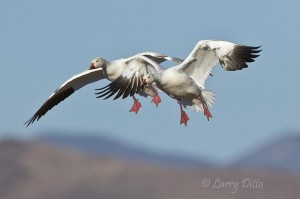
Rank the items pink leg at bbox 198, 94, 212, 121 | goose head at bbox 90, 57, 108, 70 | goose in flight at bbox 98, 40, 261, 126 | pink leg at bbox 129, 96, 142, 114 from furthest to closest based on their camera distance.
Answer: goose head at bbox 90, 57, 108, 70 → pink leg at bbox 129, 96, 142, 114 → pink leg at bbox 198, 94, 212, 121 → goose in flight at bbox 98, 40, 261, 126

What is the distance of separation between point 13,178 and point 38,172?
6.94ft

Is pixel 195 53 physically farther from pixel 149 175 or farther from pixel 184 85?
pixel 149 175

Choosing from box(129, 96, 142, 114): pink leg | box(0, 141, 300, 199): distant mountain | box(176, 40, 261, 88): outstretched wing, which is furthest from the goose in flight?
box(0, 141, 300, 199): distant mountain

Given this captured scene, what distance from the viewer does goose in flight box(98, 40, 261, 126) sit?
52.7ft

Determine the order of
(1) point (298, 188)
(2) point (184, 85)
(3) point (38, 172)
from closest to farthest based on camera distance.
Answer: (2) point (184, 85), (1) point (298, 188), (3) point (38, 172)

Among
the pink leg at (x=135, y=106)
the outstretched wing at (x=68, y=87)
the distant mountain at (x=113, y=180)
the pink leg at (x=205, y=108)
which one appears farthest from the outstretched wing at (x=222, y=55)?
the distant mountain at (x=113, y=180)

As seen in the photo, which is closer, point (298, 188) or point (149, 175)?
point (298, 188)

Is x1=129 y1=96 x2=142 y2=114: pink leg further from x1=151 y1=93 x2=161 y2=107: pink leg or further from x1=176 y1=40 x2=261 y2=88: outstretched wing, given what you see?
x1=176 y1=40 x2=261 y2=88: outstretched wing

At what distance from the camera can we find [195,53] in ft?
53.2

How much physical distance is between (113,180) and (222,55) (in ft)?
202

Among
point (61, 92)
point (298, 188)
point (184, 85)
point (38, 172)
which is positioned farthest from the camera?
point (38, 172)

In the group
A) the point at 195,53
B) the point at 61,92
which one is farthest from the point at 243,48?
the point at 61,92

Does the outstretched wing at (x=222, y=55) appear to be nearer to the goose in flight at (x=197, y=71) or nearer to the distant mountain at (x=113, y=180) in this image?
the goose in flight at (x=197, y=71)

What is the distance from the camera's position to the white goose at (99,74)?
17.1m
